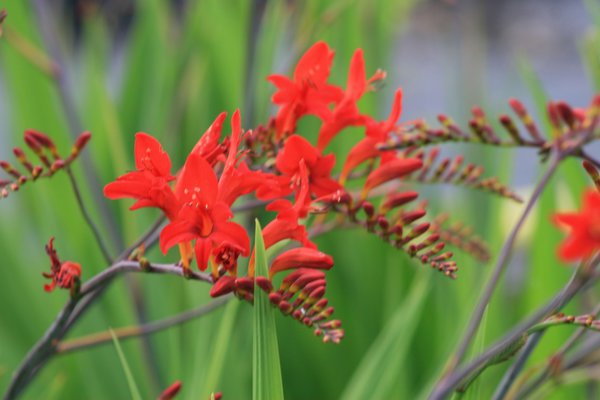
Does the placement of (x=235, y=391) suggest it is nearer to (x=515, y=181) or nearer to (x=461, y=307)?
(x=461, y=307)

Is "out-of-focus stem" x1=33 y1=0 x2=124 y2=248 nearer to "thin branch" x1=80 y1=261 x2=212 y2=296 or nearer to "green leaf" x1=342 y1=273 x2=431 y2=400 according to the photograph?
"green leaf" x1=342 y1=273 x2=431 y2=400

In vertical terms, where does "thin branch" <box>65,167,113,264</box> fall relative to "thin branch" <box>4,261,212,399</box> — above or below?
above

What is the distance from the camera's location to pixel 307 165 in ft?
2.10

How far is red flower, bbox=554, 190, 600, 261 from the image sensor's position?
1.88 feet

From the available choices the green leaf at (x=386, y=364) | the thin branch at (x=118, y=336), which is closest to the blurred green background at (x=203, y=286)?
the green leaf at (x=386, y=364)

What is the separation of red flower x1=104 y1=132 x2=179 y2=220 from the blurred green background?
1.27ft

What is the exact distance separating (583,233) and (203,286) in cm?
77

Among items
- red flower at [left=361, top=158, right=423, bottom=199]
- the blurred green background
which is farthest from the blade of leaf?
the blurred green background

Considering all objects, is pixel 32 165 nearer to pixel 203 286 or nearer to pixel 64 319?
pixel 64 319

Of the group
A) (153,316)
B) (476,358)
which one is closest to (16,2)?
(153,316)

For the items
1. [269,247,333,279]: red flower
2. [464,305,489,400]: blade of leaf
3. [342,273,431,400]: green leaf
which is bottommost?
[342,273,431,400]: green leaf

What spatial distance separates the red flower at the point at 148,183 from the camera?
0.58m

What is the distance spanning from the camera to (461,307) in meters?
1.44

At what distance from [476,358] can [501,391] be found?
0.12 ft
